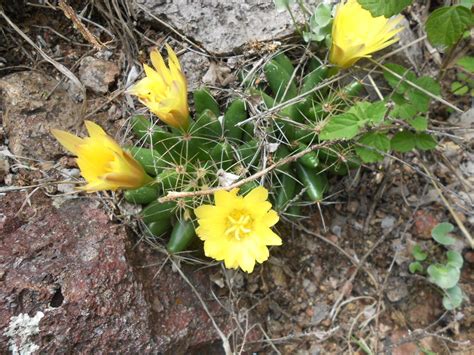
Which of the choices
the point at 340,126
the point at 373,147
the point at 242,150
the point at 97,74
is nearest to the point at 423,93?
the point at 373,147

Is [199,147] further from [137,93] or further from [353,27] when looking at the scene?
[353,27]

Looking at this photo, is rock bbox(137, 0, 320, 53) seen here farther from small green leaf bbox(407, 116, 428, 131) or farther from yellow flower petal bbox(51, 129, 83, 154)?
yellow flower petal bbox(51, 129, 83, 154)

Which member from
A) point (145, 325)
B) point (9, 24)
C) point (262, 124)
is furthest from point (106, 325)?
point (9, 24)

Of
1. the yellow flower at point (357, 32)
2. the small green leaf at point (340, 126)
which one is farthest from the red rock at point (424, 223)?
the yellow flower at point (357, 32)

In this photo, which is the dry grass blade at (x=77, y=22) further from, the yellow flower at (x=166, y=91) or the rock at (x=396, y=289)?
the rock at (x=396, y=289)

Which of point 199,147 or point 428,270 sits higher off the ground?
point 199,147

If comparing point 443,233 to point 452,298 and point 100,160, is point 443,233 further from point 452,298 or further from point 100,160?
point 100,160
